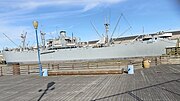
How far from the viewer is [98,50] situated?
2963 inches

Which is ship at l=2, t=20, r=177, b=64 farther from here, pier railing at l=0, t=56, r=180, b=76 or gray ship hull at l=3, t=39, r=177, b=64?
pier railing at l=0, t=56, r=180, b=76

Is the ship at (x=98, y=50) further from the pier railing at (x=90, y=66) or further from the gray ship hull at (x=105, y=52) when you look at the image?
the pier railing at (x=90, y=66)

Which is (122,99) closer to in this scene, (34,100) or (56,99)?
(56,99)

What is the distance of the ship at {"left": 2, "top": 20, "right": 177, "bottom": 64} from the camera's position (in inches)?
2704

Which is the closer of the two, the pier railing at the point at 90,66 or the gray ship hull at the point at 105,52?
the pier railing at the point at 90,66

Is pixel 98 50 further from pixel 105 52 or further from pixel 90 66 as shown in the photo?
pixel 90 66

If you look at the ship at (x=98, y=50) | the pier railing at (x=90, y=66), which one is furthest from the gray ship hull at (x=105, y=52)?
the pier railing at (x=90, y=66)

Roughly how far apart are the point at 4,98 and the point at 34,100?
2.03m

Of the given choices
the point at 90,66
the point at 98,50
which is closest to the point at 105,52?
the point at 98,50

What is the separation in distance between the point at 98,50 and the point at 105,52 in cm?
255

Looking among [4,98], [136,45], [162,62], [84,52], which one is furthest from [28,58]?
[4,98]

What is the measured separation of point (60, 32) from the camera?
9219 cm

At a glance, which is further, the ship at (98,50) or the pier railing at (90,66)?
the ship at (98,50)

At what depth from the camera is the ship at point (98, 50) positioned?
68.7 metres
